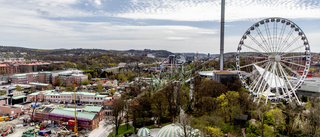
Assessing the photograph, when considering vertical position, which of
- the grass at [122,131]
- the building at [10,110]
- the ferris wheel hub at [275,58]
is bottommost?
the grass at [122,131]

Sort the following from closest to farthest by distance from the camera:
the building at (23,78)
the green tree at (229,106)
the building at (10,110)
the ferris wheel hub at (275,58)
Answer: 1. the green tree at (229,106)
2. the ferris wheel hub at (275,58)
3. the building at (10,110)
4. the building at (23,78)

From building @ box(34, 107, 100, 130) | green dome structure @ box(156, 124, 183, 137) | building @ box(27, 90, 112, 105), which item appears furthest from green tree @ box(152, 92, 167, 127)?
building @ box(27, 90, 112, 105)

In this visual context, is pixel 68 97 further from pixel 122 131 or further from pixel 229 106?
pixel 229 106


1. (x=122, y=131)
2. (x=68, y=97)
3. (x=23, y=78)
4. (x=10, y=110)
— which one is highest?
(x=23, y=78)

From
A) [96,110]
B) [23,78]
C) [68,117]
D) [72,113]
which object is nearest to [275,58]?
[96,110]

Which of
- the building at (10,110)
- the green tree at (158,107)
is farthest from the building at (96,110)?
the building at (10,110)

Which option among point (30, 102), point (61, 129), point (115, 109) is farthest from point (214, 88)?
point (30, 102)

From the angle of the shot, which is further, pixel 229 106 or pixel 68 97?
pixel 68 97

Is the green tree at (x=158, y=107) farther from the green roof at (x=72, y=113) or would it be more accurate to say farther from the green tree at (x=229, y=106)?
the green roof at (x=72, y=113)

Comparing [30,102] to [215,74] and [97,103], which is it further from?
[215,74]

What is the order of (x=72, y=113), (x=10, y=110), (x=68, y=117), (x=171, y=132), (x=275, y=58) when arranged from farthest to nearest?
(x=10, y=110), (x=72, y=113), (x=68, y=117), (x=275, y=58), (x=171, y=132)

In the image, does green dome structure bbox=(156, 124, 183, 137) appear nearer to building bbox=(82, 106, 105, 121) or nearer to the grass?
the grass
